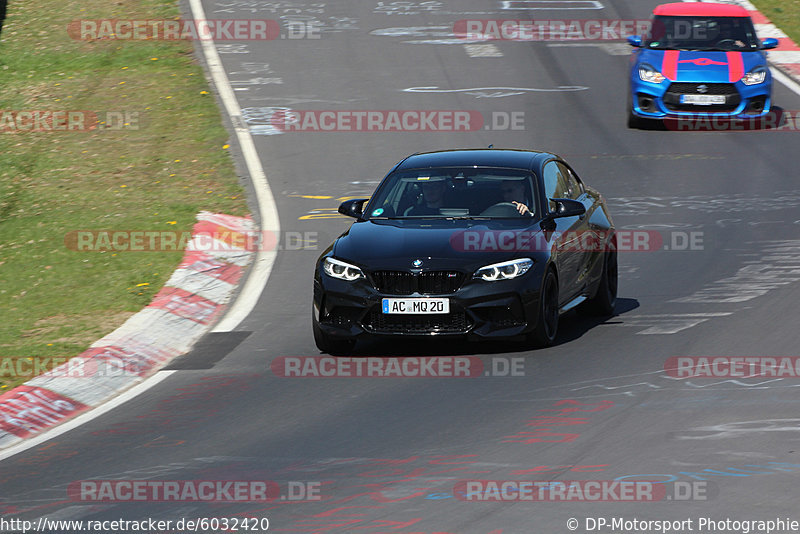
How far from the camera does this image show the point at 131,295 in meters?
13.0

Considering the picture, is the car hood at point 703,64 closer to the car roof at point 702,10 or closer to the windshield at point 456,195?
the car roof at point 702,10

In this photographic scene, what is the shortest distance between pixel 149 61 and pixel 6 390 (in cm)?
1520

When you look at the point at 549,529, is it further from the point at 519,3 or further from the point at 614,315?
the point at 519,3

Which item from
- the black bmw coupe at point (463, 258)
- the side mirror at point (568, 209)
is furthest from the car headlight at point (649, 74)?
the side mirror at point (568, 209)

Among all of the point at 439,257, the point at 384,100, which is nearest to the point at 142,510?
the point at 439,257

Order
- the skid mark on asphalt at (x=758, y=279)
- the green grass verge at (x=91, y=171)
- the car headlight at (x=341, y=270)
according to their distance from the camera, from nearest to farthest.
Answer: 1. the car headlight at (x=341, y=270)
2. the skid mark on asphalt at (x=758, y=279)
3. the green grass verge at (x=91, y=171)

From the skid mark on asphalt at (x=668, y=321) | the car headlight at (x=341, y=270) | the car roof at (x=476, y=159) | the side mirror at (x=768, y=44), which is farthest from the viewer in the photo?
the side mirror at (x=768, y=44)

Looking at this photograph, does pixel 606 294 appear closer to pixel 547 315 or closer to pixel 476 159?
pixel 547 315

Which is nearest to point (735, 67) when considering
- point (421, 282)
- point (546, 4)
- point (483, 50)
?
point (483, 50)

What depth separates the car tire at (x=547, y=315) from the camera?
1070 cm

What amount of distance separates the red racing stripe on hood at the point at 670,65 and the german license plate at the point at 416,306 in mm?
11152

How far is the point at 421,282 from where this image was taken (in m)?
10.5

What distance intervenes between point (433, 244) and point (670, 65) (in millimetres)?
10976

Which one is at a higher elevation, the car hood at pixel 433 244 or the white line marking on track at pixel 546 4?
the car hood at pixel 433 244
